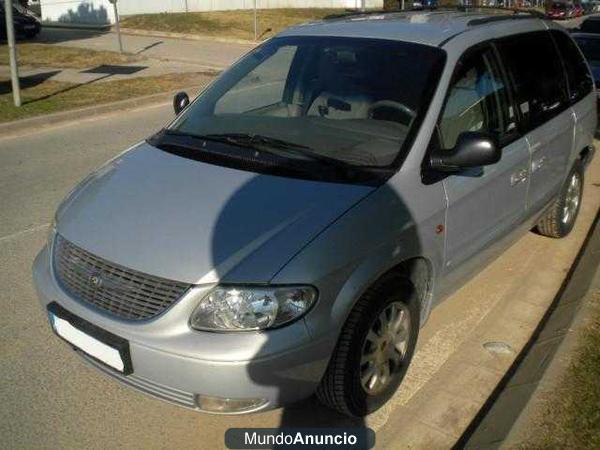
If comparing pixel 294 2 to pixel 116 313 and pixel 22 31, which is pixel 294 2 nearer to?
pixel 22 31

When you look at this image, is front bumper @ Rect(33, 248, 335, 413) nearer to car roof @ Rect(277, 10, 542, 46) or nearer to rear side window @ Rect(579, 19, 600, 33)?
car roof @ Rect(277, 10, 542, 46)

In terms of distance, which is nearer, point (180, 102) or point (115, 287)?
point (115, 287)

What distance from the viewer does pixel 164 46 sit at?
22.2 m

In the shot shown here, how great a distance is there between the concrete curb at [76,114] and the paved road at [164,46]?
17.5 feet

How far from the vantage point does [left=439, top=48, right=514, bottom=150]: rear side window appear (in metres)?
3.29

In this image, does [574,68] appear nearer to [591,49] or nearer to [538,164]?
[538,164]

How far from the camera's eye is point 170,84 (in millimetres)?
13062

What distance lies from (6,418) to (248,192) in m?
1.56

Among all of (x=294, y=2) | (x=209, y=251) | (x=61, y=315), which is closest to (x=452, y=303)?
(x=209, y=251)

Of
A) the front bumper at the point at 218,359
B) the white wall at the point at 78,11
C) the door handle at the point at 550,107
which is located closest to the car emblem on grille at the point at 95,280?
the front bumper at the point at 218,359

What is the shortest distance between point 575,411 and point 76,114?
905 centimetres

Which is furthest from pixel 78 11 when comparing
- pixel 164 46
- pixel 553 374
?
pixel 553 374

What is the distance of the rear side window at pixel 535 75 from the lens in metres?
3.85

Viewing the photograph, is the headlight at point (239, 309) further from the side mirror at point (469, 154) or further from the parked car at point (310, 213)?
the side mirror at point (469, 154)
